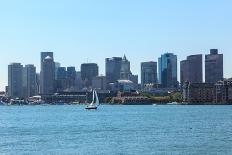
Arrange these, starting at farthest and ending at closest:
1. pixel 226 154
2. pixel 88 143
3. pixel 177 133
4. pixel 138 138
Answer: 1. pixel 177 133
2. pixel 138 138
3. pixel 88 143
4. pixel 226 154

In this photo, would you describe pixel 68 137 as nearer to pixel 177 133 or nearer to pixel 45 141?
pixel 45 141

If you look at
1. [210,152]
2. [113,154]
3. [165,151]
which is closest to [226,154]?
[210,152]

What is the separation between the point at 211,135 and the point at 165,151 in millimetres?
21543

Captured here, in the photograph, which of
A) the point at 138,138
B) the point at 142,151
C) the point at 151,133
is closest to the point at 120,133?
the point at 151,133

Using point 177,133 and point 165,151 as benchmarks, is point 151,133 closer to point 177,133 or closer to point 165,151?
point 177,133

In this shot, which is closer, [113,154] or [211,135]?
[113,154]

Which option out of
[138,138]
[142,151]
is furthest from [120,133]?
[142,151]

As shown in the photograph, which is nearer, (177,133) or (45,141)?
(45,141)

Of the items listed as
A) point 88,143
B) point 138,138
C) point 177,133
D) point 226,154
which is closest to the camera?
point 226,154

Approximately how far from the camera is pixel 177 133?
89625 millimetres

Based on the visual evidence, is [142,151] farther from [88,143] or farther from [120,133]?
[120,133]

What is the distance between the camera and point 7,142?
256ft

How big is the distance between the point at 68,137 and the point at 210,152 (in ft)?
83.7

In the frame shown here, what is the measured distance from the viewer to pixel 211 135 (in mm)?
85500
